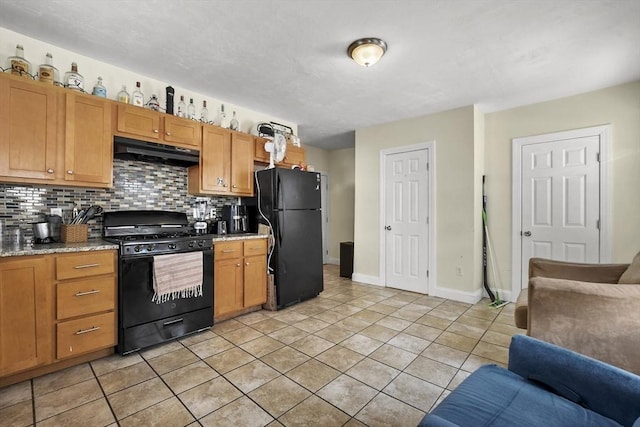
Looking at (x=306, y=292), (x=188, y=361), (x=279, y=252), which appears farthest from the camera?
(x=306, y=292)

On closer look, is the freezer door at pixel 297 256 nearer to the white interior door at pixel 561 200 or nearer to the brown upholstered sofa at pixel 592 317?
the brown upholstered sofa at pixel 592 317

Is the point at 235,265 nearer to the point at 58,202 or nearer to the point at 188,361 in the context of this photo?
the point at 188,361

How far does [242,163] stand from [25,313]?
2250 mm

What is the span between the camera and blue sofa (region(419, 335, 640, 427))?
39.0 inches

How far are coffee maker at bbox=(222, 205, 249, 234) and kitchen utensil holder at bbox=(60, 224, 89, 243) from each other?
1.35 m

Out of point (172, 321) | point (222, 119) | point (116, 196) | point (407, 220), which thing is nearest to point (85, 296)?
point (172, 321)

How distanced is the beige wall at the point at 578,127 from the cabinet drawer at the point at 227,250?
10.8ft

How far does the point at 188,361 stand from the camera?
222 cm

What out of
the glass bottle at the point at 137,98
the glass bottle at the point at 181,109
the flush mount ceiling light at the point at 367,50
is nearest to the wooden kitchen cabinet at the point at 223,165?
the glass bottle at the point at 181,109

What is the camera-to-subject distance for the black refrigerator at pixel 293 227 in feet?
11.1

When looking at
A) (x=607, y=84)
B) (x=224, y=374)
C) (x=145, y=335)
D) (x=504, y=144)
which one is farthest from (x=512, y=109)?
(x=145, y=335)

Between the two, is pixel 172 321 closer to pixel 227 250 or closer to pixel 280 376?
pixel 227 250

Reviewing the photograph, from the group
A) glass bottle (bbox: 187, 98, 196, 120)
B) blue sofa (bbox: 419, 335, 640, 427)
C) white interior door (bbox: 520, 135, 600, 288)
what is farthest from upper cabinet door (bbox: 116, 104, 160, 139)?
white interior door (bbox: 520, 135, 600, 288)

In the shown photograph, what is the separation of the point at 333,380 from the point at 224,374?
0.77m
